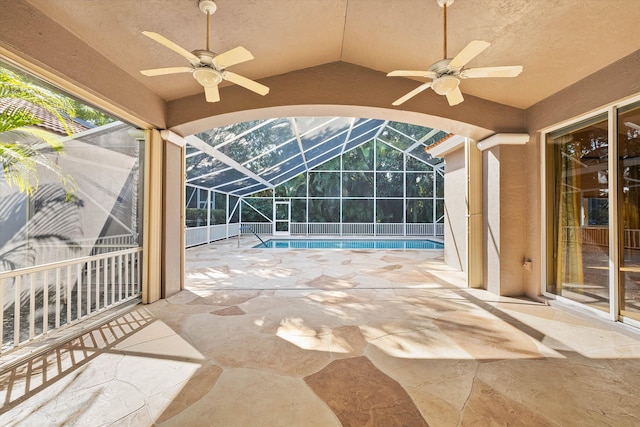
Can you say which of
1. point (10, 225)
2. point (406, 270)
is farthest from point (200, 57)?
point (406, 270)

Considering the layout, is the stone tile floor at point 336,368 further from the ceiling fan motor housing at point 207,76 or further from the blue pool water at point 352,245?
the blue pool water at point 352,245

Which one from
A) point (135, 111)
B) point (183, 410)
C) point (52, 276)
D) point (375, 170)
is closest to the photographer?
point (183, 410)

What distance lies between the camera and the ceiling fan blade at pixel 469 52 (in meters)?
1.86

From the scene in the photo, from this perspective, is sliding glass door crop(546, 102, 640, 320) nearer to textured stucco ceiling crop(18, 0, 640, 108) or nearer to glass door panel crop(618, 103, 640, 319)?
glass door panel crop(618, 103, 640, 319)

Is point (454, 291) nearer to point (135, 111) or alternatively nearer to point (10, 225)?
point (135, 111)

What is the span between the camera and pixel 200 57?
6.80 ft

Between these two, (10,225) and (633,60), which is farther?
(10,225)

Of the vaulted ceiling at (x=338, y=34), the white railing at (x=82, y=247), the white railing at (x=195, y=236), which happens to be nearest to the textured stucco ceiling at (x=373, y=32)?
the vaulted ceiling at (x=338, y=34)

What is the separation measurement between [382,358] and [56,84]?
137 inches

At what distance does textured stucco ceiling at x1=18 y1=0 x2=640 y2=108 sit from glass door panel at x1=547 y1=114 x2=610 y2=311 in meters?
Answer: 0.66

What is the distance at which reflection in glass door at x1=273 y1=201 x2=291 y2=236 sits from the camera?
13766 millimetres

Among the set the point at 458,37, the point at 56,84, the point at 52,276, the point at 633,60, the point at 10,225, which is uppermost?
the point at 458,37

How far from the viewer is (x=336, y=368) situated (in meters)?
1.98

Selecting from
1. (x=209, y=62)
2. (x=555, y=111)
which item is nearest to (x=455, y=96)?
(x=555, y=111)
